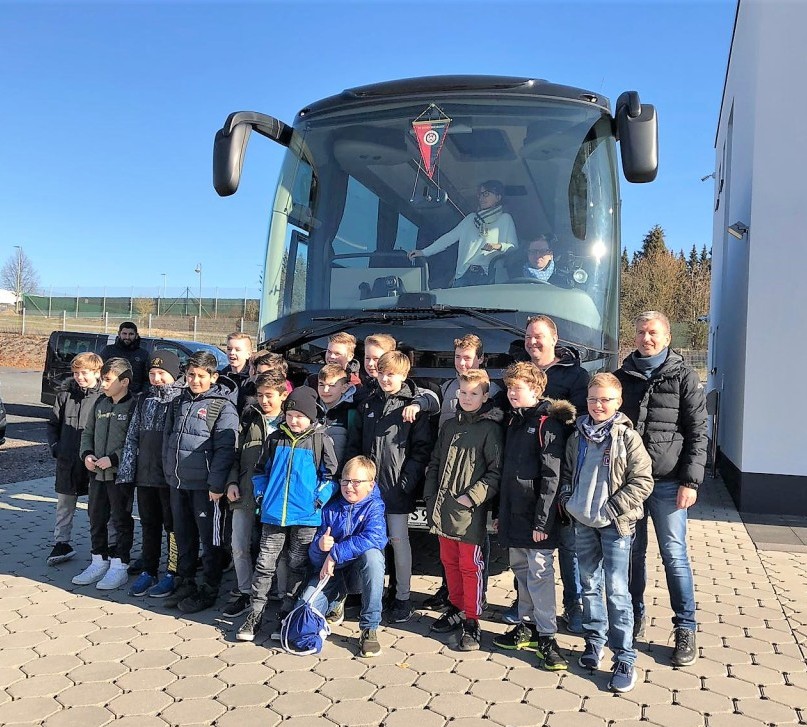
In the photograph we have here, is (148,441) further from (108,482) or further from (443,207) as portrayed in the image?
(443,207)

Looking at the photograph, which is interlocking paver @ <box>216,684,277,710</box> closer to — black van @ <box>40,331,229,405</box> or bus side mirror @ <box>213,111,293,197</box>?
bus side mirror @ <box>213,111,293,197</box>

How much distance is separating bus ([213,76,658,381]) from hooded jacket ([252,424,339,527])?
2.46 feet

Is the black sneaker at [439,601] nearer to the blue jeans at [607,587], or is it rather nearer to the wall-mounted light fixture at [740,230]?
the blue jeans at [607,587]

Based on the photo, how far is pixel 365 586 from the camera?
407cm

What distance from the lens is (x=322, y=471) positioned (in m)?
4.21

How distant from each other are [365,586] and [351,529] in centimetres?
32

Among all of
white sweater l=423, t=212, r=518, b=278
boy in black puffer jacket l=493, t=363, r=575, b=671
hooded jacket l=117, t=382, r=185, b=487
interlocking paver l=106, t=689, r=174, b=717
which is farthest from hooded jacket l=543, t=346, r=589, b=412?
interlocking paver l=106, t=689, r=174, b=717

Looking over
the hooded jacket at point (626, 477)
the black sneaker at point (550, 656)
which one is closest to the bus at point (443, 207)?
the hooded jacket at point (626, 477)

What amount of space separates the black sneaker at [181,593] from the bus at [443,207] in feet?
5.09

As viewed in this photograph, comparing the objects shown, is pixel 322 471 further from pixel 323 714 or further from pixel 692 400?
pixel 692 400

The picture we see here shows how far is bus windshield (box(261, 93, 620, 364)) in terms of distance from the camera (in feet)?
15.8

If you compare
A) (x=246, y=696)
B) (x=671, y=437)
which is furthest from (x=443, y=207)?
(x=246, y=696)

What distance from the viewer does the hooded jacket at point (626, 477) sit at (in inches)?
144

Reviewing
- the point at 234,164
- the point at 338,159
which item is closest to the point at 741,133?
the point at 338,159
